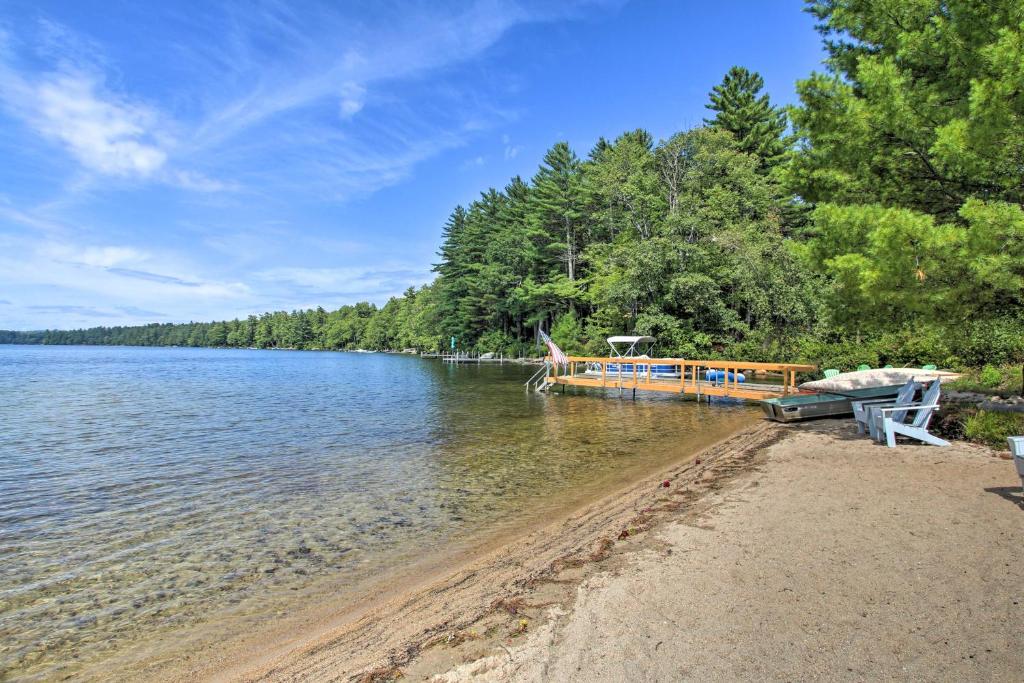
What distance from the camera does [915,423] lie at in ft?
32.8

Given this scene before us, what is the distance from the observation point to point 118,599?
18.5ft

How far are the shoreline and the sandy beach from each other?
0.08 feet

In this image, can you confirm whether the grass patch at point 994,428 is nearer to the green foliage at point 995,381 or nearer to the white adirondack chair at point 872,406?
the white adirondack chair at point 872,406

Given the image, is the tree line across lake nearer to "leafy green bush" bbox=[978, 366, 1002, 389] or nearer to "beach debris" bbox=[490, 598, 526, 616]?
"leafy green bush" bbox=[978, 366, 1002, 389]

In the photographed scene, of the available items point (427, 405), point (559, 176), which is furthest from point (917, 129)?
point (559, 176)

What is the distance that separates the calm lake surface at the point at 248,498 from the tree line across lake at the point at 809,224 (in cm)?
625

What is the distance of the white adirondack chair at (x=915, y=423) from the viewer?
31.4ft

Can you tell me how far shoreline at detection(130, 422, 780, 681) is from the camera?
13.5ft

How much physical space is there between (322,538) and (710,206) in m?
39.6

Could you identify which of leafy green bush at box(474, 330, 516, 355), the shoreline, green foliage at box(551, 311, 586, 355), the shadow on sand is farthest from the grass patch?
leafy green bush at box(474, 330, 516, 355)

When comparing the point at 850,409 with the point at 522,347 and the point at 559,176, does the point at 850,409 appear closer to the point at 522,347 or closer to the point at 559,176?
the point at 559,176

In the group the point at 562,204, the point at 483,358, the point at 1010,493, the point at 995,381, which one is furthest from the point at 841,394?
the point at 483,358

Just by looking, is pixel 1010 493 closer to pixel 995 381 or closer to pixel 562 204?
pixel 995 381

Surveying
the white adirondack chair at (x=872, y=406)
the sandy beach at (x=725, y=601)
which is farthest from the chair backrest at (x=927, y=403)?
the sandy beach at (x=725, y=601)
